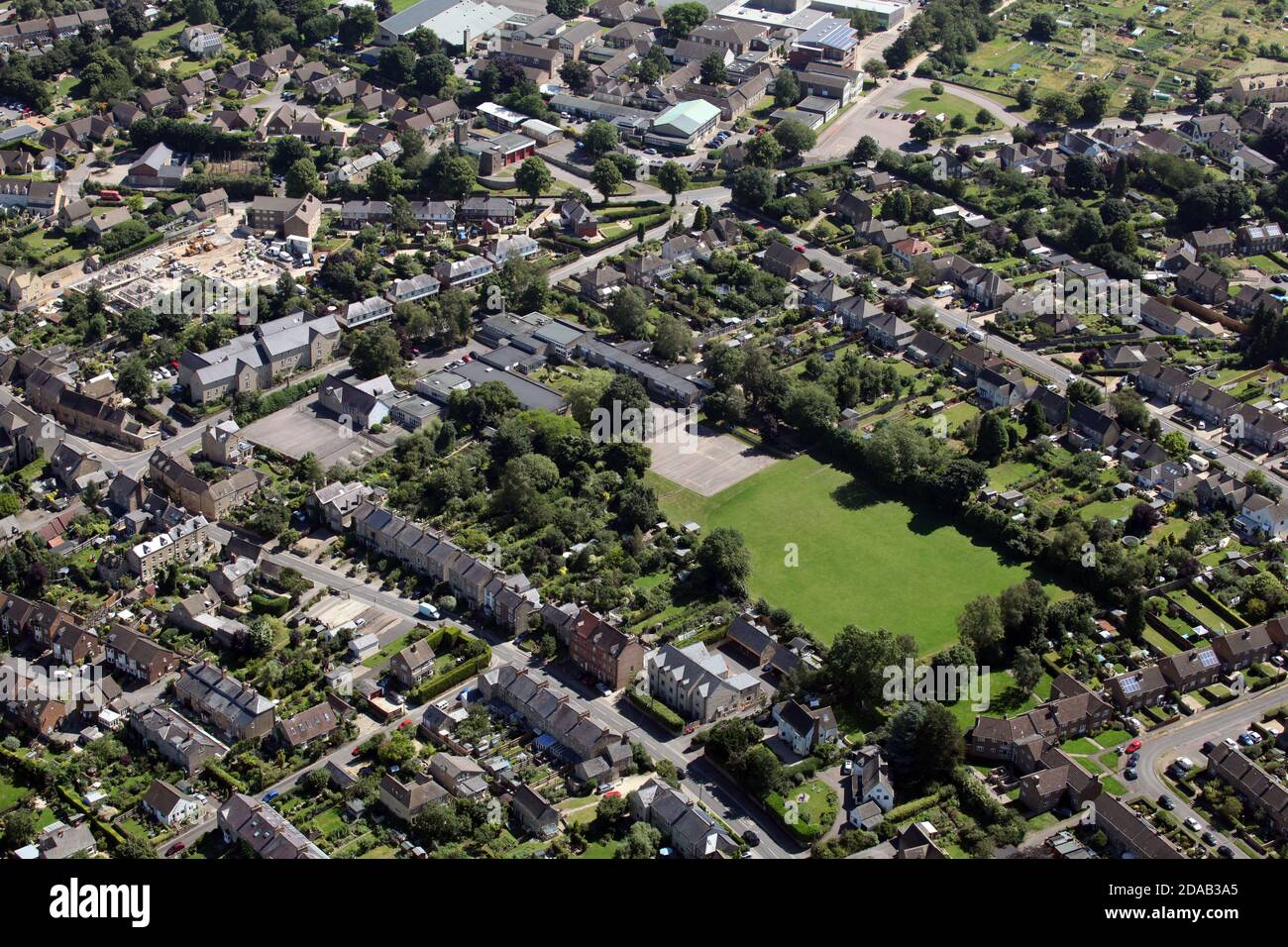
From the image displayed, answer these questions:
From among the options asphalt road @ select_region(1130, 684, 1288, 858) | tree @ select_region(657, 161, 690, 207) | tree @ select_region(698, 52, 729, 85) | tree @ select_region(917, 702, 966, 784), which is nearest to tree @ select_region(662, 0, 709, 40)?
tree @ select_region(698, 52, 729, 85)

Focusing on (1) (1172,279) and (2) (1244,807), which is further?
(1) (1172,279)

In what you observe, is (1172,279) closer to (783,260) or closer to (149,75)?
(783,260)

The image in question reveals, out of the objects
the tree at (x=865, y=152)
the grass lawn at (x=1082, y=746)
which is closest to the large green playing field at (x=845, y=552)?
the grass lawn at (x=1082, y=746)

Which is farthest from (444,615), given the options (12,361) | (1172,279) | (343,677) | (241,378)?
(1172,279)

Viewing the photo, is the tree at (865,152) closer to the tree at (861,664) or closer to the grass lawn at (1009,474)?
the grass lawn at (1009,474)

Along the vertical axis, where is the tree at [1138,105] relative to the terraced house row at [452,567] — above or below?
above
